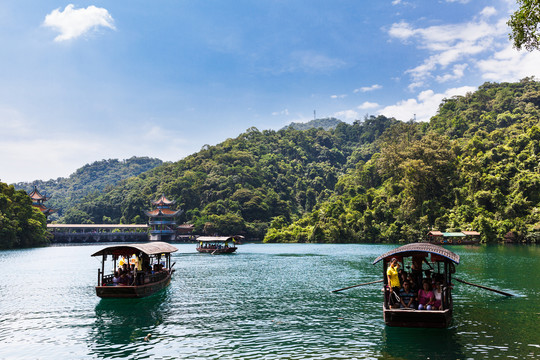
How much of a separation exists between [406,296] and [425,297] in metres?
0.76

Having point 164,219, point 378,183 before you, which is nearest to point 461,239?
point 378,183

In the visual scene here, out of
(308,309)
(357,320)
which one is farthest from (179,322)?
(357,320)

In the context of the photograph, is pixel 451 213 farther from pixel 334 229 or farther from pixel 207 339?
pixel 207 339

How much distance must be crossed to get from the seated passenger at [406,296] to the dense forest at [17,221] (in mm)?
69170

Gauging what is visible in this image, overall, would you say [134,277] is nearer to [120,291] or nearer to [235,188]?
[120,291]

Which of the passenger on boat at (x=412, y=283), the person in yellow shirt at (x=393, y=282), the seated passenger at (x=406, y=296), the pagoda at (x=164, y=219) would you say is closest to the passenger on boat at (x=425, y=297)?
the seated passenger at (x=406, y=296)

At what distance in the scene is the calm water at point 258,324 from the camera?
12.4m

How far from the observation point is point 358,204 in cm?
9469

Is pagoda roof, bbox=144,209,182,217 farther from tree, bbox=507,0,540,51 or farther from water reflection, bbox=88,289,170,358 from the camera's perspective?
tree, bbox=507,0,540,51

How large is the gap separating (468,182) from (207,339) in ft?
253

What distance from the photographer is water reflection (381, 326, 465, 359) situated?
11680 millimetres

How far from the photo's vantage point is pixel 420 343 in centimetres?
1284

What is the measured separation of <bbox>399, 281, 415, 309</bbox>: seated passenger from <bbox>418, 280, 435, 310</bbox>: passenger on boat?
342 millimetres

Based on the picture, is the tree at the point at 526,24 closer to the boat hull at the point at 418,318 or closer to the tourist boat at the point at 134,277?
the boat hull at the point at 418,318
